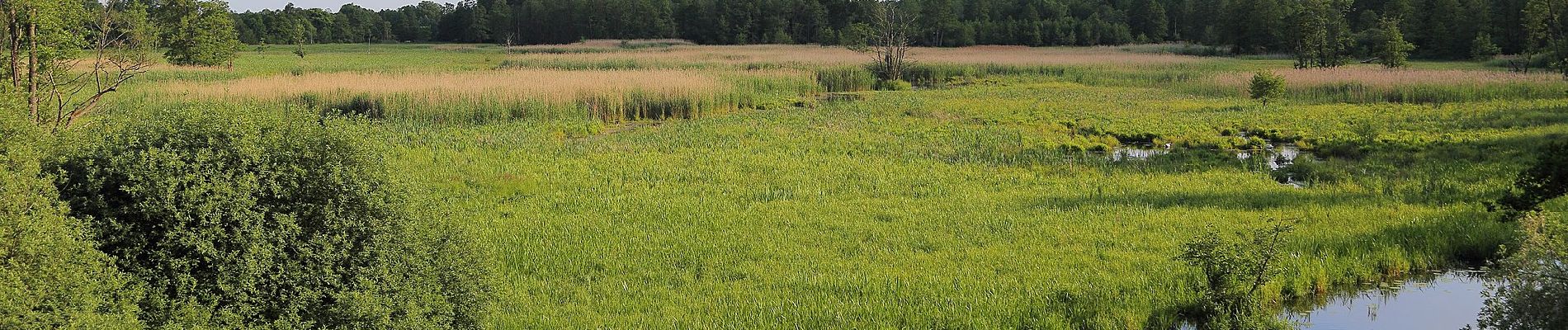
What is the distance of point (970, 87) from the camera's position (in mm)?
31844

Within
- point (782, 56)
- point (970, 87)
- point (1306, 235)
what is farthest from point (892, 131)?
point (782, 56)

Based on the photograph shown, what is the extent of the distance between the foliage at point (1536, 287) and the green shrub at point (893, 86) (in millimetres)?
28122

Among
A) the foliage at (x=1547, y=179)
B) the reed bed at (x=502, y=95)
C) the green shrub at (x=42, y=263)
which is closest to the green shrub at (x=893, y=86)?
the reed bed at (x=502, y=95)

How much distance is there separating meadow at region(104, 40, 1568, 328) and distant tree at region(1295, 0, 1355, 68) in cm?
1038

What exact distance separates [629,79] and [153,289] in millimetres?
22826

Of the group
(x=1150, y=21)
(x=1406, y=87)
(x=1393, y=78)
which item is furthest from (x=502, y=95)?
(x=1150, y=21)

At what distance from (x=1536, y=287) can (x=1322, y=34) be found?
36.8 m

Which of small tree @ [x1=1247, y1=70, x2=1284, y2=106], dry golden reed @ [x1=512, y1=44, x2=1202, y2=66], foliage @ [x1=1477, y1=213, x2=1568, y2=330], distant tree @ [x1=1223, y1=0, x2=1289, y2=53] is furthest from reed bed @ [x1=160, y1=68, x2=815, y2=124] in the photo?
distant tree @ [x1=1223, y1=0, x2=1289, y2=53]

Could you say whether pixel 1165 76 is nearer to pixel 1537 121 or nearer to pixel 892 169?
pixel 1537 121

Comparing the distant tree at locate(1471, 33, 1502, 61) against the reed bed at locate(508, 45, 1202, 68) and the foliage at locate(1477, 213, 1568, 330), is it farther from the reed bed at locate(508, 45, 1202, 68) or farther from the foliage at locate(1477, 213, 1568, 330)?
the foliage at locate(1477, 213, 1568, 330)

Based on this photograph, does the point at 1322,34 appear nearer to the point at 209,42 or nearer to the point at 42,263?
the point at 42,263

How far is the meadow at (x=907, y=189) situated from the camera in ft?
22.8

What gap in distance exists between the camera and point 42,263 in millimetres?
3469

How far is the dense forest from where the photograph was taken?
5194 centimetres
